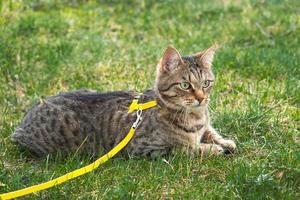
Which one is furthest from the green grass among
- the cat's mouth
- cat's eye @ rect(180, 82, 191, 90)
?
cat's eye @ rect(180, 82, 191, 90)

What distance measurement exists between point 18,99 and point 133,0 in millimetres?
4051

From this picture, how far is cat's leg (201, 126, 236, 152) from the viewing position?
5188 mm

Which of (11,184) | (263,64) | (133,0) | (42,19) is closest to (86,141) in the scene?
(11,184)

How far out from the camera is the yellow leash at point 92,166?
169 inches

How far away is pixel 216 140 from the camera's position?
531 centimetres

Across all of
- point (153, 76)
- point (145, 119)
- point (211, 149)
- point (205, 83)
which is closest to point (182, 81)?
point (205, 83)

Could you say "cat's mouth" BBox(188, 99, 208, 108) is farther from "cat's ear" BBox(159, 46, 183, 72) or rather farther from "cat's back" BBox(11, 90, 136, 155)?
"cat's back" BBox(11, 90, 136, 155)

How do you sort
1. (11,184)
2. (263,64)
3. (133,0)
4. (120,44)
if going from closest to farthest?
(11,184)
(263,64)
(120,44)
(133,0)

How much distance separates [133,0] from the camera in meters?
10.1

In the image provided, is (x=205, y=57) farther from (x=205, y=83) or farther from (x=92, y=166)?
(x=92, y=166)

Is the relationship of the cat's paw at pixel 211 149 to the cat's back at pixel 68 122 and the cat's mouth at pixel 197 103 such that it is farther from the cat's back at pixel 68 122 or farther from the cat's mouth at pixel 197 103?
the cat's back at pixel 68 122

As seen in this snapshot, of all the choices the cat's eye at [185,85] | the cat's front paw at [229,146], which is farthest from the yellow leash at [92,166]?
the cat's front paw at [229,146]

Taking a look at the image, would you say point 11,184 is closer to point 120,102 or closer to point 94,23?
point 120,102

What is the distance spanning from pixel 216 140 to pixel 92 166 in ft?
3.82
